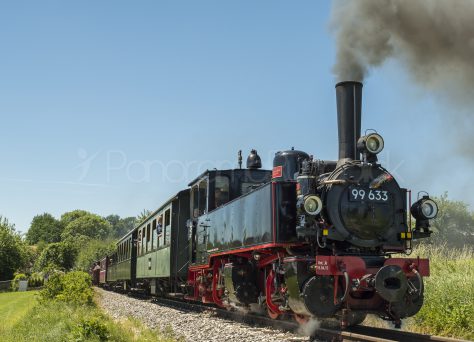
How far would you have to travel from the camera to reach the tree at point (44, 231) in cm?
A: 12288

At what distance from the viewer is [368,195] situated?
25.8ft

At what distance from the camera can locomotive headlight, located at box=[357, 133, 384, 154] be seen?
26.1 ft

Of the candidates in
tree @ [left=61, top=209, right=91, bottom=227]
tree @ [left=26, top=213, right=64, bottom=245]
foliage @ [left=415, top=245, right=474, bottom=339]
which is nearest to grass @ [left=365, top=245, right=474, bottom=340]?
foliage @ [left=415, top=245, right=474, bottom=339]

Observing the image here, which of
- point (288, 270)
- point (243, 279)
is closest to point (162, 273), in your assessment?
point (243, 279)

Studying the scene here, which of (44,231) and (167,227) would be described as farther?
(44,231)

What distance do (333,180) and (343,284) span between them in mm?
1498

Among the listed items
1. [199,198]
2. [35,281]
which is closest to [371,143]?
[199,198]

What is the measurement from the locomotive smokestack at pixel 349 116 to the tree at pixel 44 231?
403 ft

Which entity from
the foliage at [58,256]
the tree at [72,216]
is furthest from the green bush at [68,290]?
the tree at [72,216]

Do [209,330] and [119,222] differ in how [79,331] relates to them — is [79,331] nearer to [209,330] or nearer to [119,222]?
[209,330]

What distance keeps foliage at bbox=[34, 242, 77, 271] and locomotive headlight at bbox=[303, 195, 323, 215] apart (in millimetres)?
72194

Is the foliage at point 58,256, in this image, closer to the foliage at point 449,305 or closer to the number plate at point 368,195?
Result: the foliage at point 449,305

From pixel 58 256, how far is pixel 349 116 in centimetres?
7483

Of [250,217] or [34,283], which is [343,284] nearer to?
[250,217]
